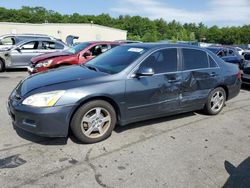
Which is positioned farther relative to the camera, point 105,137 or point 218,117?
point 218,117

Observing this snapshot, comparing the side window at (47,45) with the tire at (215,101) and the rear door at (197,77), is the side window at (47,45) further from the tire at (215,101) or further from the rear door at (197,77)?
the tire at (215,101)

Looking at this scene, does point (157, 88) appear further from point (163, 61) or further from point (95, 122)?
point (95, 122)

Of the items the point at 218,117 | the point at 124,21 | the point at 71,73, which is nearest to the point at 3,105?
the point at 71,73

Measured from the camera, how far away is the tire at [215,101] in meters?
5.85

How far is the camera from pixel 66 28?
46906mm

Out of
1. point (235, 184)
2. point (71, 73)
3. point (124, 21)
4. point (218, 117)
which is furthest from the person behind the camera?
point (124, 21)

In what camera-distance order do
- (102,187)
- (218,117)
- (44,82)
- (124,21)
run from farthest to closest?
(124,21) < (218,117) < (44,82) < (102,187)

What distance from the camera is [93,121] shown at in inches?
166

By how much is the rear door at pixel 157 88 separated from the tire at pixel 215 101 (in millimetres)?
1043

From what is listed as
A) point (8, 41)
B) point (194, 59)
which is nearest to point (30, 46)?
point (8, 41)

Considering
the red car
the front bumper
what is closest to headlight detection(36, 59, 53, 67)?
the red car

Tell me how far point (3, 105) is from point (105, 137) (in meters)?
3.02

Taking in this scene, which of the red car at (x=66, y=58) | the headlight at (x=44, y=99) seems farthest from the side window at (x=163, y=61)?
the red car at (x=66, y=58)

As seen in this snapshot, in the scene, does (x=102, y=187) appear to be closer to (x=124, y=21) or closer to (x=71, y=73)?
(x=71, y=73)
